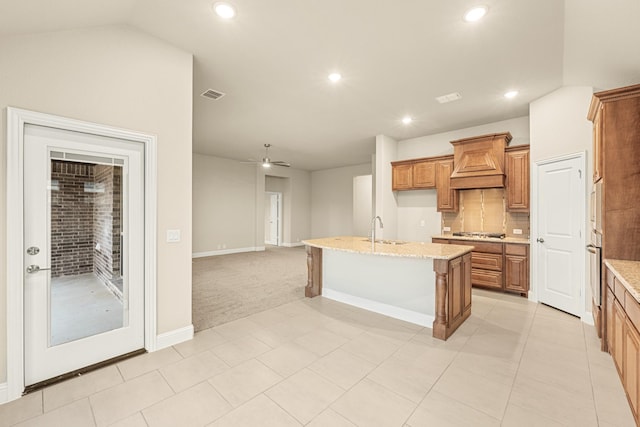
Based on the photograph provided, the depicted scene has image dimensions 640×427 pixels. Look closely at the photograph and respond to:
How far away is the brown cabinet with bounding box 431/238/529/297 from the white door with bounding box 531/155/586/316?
24 cm

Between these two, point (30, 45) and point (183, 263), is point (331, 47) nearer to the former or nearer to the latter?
point (30, 45)

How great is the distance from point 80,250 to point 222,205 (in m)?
6.10

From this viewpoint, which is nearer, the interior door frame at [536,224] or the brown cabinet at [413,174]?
the interior door frame at [536,224]

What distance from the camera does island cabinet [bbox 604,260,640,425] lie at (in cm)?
167

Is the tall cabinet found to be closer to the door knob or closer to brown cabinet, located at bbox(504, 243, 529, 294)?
brown cabinet, located at bbox(504, 243, 529, 294)

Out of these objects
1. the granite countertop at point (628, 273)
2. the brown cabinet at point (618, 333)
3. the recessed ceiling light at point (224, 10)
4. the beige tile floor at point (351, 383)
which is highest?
the recessed ceiling light at point (224, 10)

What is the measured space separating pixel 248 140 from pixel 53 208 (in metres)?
4.66

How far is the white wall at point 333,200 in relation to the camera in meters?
9.63

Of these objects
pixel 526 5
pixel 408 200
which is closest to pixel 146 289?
pixel 526 5

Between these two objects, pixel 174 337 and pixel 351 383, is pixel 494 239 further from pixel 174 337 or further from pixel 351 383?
pixel 174 337

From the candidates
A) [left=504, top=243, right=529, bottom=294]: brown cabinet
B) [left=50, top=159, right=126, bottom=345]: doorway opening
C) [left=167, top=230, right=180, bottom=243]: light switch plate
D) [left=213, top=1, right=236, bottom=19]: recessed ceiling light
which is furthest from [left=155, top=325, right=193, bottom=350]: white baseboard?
[left=504, top=243, right=529, bottom=294]: brown cabinet

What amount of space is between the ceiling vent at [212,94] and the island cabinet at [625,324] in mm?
4586

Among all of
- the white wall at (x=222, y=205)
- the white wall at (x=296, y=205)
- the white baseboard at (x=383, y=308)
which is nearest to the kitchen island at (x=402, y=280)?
the white baseboard at (x=383, y=308)

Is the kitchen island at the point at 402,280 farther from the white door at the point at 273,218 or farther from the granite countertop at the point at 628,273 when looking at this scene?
the white door at the point at 273,218
